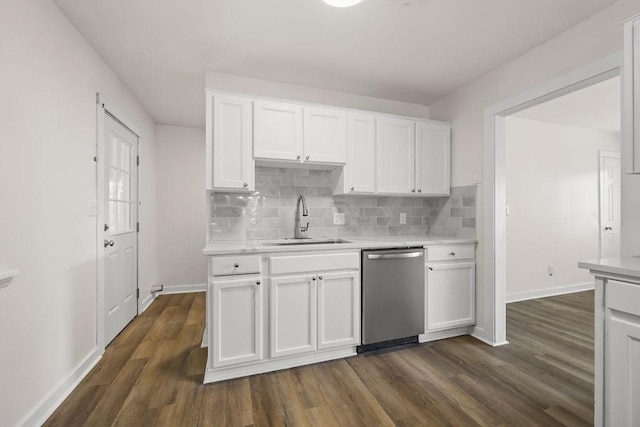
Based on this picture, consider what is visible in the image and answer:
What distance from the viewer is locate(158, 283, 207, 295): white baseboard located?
163 inches

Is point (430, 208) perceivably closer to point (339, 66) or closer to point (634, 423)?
point (339, 66)

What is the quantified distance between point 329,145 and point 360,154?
0.33 meters

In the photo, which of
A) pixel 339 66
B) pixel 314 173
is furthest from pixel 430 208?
pixel 339 66

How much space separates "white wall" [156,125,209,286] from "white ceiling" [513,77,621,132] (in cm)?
463

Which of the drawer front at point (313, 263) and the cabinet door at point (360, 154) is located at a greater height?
the cabinet door at point (360, 154)

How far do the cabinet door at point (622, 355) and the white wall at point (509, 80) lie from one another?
95cm

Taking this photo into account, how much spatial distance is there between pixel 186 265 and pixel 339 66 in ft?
11.4

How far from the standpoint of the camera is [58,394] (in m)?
1.78

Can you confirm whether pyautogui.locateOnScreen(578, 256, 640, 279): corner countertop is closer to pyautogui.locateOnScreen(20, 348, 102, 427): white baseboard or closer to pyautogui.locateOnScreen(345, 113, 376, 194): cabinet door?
pyautogui.locateOnScreen(345, 113, 376, 194): cabinet door

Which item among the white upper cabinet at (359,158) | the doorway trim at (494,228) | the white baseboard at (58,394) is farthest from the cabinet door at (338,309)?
the white baseboard at (58,394)

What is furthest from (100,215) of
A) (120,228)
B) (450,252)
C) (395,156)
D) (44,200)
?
(450,252)

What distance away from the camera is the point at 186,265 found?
4.26m

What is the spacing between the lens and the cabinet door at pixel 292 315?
6.97 feet

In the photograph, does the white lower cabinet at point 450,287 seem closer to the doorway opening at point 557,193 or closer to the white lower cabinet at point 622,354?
the white lower cabinet at point 622,354
